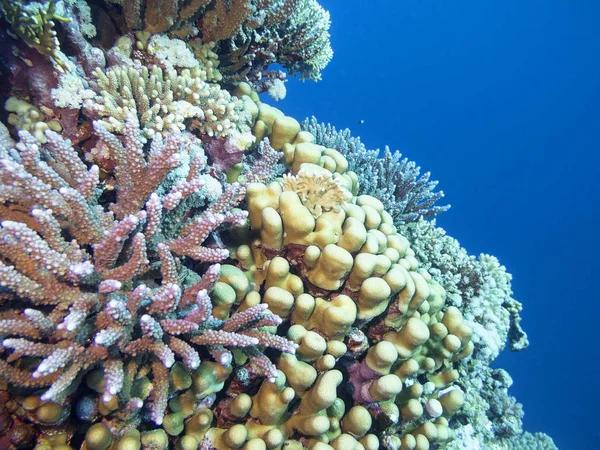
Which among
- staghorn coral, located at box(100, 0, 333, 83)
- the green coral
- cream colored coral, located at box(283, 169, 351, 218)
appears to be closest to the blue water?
staghorn coral, located at box(100, 0, 333, 83)

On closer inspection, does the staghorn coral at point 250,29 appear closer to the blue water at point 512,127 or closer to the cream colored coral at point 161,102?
the cream colored coral at point 161,102

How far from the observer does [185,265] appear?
252cm

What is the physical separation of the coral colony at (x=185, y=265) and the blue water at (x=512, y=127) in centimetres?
4370

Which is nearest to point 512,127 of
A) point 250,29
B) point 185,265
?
point 250,29

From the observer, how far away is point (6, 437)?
71.0 inches

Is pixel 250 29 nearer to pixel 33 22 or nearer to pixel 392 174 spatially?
pixel 33 22

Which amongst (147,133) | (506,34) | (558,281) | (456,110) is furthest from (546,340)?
(506,34)

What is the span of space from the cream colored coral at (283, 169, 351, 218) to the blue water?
145ft

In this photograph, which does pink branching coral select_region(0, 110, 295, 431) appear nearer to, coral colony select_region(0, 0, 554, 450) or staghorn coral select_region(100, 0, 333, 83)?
coral colony select_region(0, 0, 554, 450)

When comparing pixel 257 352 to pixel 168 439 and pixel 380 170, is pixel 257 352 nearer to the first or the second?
pixel 168 439

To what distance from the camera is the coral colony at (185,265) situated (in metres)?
1.83

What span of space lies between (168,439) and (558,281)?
69256 millimetres

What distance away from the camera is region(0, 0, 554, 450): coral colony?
5.99 feet

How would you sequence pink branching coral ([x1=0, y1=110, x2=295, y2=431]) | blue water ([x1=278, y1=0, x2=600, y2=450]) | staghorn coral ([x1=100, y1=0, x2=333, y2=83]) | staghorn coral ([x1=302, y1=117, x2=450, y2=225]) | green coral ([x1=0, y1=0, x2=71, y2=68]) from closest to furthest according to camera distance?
pink branching coral ([x1=0, y1=110, x2=295, y2=431]) → green coral ([x1=0, y1=0, x2=71, y2=68]) → staghorn coral ([x1=100, y1=0, x2=333, y2=83]) → staghorn coral ([x1=302, y1=117, x2=450, y2=225]) → blue water ([x1=278, y1=0, x2=600, y2=450])
